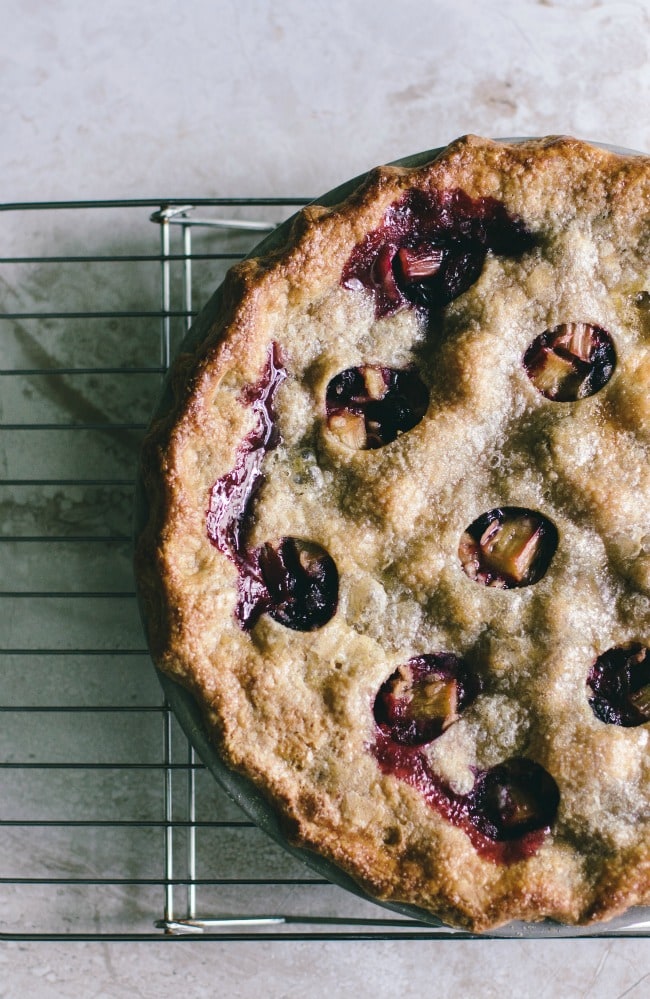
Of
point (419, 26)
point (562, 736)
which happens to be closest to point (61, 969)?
point (562, 736)

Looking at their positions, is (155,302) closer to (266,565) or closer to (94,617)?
(94,617)

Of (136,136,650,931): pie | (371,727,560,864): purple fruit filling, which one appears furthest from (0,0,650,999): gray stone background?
(371,727,560,864): purple fruit filling

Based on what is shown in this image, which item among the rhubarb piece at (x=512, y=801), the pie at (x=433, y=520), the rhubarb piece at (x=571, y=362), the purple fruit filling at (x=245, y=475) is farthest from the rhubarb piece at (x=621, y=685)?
the purple fruit filling at (x=245, y=475)

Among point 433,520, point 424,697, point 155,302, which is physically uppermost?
point 155,302

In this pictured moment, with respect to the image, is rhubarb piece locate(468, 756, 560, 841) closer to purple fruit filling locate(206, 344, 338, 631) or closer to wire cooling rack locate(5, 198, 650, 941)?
purple fruit filling locate(206, 344, 338, 631)

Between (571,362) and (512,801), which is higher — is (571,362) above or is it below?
above

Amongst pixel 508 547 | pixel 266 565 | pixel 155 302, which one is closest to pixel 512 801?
pixel 508 547
